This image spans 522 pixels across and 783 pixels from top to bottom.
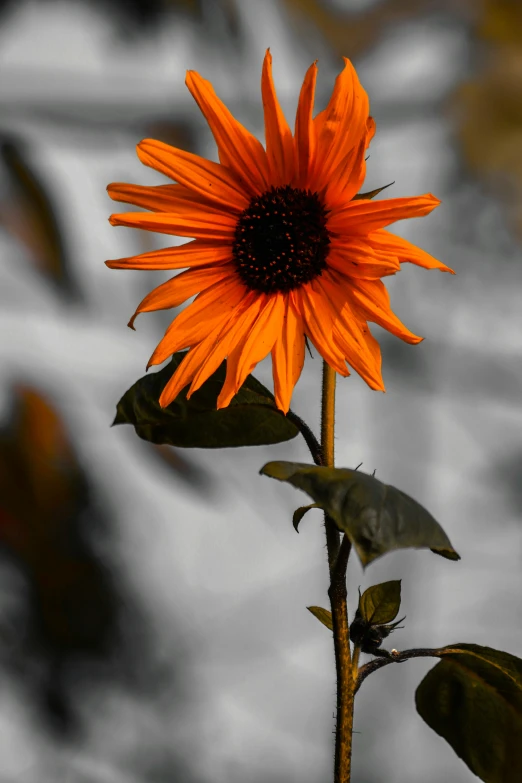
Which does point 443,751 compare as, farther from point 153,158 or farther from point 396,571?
point 153,158

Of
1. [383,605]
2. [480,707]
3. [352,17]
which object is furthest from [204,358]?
[352,17]

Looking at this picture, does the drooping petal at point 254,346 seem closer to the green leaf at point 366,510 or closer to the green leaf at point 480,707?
the green leaf at point 366,510

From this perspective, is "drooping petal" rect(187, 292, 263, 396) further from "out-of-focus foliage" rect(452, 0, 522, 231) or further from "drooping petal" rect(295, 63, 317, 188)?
"out-of-focus foliage" rect(452, 0, 522, 231)

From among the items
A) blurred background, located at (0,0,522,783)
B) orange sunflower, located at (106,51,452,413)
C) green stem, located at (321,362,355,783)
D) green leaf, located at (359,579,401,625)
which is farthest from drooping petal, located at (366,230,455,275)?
blurred background, located at (0,0,522,783)

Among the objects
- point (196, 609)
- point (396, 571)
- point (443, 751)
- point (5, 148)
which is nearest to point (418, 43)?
point (5, 148)

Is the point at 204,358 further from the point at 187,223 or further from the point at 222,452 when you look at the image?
the point at 222,452

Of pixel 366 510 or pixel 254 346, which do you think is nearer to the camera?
pixel 366 510
